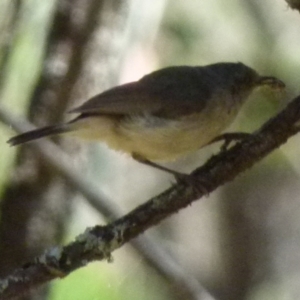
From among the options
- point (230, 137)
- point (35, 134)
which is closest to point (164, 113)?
point (230, 137)

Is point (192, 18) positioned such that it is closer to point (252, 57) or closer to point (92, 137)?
point (252, 57)

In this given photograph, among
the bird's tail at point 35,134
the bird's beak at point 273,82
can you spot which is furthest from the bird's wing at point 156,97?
the bird's beak at point 273,82

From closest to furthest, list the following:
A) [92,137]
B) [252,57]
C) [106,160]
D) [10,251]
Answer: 1. [92,137]
2. [10,251]
3. [106,160]
4. [252,57]

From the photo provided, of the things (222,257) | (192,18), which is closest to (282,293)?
(222,257)

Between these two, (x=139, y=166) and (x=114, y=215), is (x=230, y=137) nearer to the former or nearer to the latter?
(x=114, y=215)

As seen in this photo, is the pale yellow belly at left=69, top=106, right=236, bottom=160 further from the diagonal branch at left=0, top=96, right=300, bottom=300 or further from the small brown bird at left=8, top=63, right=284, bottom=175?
the diagonal branch at left=0, top=96, right=300, bottom=300

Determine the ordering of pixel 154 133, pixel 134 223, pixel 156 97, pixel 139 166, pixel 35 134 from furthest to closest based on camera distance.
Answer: pixel 139 166, pixel 156 97, pixel 154 133, pixel 35 134, pixel 134 223
